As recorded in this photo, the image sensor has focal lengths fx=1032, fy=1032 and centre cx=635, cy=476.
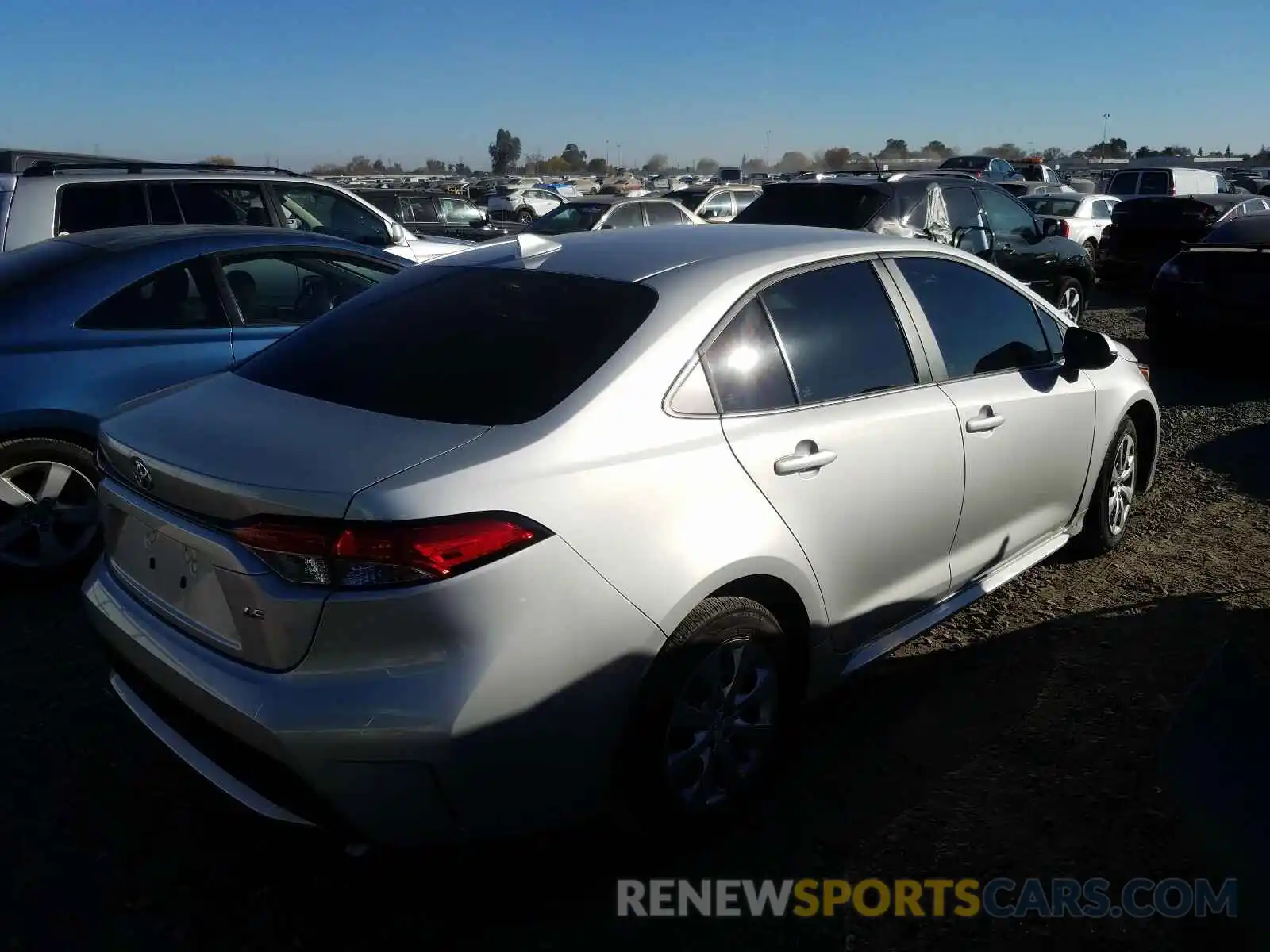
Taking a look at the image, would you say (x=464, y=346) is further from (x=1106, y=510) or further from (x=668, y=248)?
(x=1106, y=510)

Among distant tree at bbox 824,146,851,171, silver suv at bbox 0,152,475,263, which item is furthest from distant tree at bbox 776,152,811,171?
silver suv at bbox 0,152,475,263

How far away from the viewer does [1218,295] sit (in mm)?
8883

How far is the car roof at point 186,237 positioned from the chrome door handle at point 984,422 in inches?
137

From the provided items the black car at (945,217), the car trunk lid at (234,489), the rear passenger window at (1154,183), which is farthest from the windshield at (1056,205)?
the car trunk lid at (234,489)

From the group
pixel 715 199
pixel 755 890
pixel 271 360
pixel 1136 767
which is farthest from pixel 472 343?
pixel 715 199

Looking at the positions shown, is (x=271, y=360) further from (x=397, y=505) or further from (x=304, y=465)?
(x=397, y=505)

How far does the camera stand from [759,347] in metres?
3.02

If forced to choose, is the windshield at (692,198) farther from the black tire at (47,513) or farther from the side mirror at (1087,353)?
the black tire at (47,513)

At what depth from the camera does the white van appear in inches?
885

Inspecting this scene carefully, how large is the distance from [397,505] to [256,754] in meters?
0.69

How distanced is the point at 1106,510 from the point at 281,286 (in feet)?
13.6

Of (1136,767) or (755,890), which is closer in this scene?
(755,890)

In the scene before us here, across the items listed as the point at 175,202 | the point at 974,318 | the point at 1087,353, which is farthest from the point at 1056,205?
the point at 974,318

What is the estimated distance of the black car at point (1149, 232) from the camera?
46.9 feet
